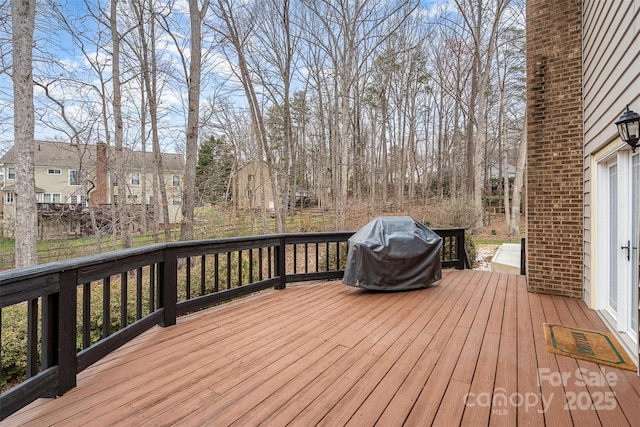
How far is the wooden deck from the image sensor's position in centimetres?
175

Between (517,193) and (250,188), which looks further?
(250,188)

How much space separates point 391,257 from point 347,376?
2257 millimetres

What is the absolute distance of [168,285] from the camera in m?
3.07

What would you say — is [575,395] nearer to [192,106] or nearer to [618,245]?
[618,245]

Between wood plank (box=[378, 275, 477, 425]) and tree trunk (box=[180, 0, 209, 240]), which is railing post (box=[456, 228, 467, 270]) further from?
tree trunk (box=[180, 0, 209, 240])

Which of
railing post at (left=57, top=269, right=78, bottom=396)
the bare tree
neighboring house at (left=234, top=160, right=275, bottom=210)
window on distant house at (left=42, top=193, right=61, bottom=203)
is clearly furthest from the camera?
window on distant house at (left=42, top=193, right=61, bottom=203)

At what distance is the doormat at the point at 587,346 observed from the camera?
2431mm

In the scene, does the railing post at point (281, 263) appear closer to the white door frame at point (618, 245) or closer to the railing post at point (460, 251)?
the railing post at point (460, 251)

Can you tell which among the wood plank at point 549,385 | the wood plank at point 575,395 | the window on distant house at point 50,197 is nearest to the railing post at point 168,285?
the wood plank at point 549,385

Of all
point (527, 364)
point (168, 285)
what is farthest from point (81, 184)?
point (527, 364)

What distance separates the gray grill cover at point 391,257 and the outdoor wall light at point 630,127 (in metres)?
2.36

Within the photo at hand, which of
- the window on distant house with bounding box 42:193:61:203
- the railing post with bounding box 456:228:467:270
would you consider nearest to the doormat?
the railing post with bounding box 456:228:467:270

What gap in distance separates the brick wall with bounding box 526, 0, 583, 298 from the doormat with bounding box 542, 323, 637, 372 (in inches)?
54.8

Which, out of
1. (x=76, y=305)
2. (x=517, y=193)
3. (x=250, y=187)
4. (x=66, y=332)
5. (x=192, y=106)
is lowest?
(x=66, y=332)
